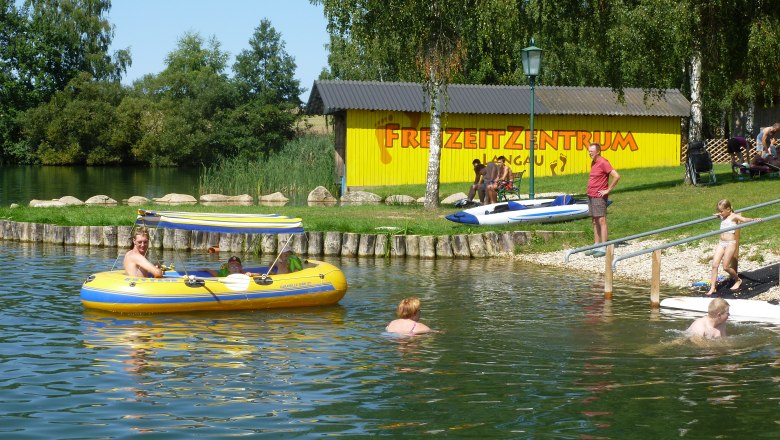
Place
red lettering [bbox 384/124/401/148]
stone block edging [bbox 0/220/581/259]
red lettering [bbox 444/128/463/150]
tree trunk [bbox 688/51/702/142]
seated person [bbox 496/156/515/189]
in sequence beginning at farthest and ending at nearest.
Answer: red lettering [bbox 444/128/463/150] → red lettering [bbox 384/124/401/148] → tree trunk [bbox 688/51/702/142] → seated person [bbox 496/156/515/189] → stone block edging [bbox 0/220/581/259]

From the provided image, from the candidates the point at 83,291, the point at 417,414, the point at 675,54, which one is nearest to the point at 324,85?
the point at 675,54

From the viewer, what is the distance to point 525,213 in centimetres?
2589

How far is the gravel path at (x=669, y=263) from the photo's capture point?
19.6 m

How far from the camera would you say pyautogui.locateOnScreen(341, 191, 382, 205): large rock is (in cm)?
3778

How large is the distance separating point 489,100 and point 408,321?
101 feet

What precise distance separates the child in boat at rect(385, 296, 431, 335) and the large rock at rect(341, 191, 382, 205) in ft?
75.4

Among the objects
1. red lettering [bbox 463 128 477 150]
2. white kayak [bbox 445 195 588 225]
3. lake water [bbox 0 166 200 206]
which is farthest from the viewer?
lake water [bbox 0 166 200 206]

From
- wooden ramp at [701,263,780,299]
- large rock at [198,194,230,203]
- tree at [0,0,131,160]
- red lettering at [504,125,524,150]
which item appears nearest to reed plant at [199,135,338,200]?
large rock at [198,194,230,203]

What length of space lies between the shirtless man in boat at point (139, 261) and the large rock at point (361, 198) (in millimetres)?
21274

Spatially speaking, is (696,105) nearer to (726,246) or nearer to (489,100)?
(489,100)

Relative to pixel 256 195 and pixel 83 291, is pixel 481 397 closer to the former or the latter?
pixel 83 291

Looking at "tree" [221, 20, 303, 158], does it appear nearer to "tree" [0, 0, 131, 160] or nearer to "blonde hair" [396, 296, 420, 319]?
"tree" [0, 0, 131, 160]

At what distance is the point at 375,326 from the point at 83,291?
4.78 m

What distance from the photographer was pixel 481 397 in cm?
1098
